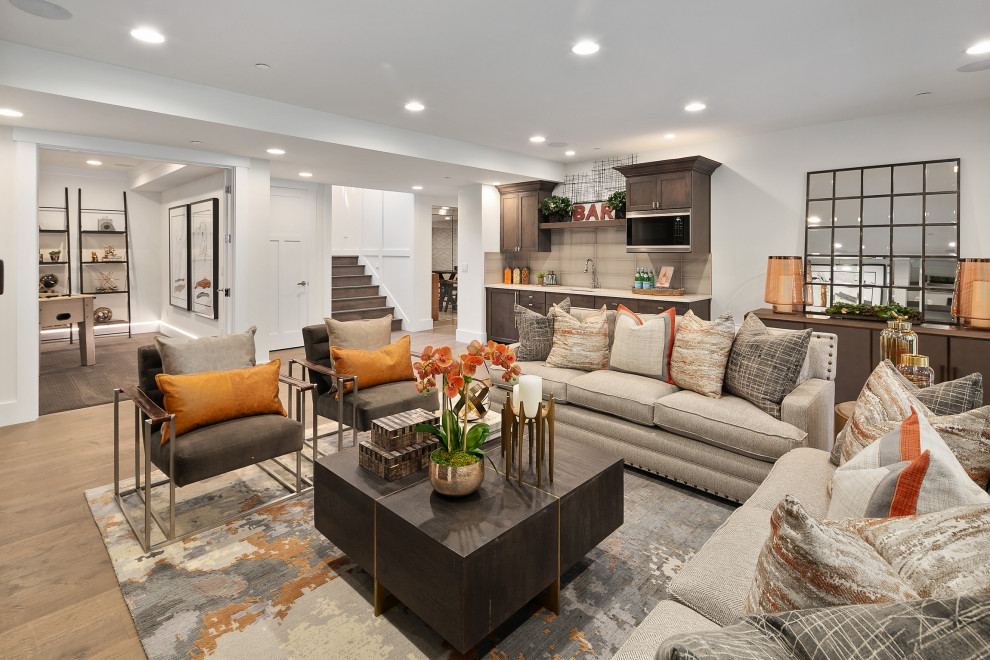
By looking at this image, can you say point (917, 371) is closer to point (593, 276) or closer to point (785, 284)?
point (785, 284)

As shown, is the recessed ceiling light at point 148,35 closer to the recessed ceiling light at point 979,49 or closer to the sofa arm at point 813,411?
the sofa arm at point 813,411

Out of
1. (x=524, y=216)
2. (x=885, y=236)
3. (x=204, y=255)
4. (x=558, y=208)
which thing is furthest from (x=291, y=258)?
(x=885, y=236)

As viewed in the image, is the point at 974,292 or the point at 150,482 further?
the point at 974,292

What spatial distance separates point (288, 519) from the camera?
8.65 ft

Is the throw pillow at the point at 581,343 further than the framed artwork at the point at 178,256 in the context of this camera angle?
No

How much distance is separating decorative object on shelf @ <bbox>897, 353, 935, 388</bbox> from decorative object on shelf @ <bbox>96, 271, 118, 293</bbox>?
9.82 metres

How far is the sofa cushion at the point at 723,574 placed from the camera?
1.34m

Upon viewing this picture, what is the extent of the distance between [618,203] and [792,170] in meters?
1.95

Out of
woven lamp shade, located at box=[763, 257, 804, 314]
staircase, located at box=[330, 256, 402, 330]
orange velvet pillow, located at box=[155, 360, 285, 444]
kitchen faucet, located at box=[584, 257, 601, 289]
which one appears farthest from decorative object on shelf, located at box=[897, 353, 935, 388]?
staircase, located at box=[330, 256, 402, 330]

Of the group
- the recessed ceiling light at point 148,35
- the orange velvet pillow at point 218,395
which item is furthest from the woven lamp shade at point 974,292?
the recessed ceiling light at point 148,35

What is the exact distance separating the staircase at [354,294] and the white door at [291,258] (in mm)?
997

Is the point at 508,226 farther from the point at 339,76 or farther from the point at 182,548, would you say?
the point at 182,548

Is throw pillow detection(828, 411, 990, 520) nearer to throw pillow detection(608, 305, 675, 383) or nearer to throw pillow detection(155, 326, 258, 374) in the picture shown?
throw pillow detection(608, 305, 675, 383)

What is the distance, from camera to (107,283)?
844 cm
